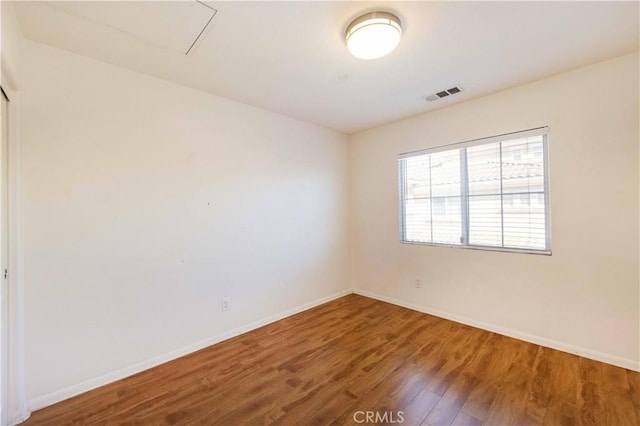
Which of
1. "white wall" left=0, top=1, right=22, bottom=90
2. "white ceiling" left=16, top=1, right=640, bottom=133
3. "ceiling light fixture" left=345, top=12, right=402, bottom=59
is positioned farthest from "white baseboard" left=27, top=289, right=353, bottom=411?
"ceiling light fixture" left=345, top=12, right=402, bottom=59

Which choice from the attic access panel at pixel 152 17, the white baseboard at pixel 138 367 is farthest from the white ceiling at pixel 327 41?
the white baseboard at pixel 138 367

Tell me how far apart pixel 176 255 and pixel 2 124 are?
1399mm

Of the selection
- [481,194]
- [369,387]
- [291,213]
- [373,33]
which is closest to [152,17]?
[373,33]

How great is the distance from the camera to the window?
2629mm

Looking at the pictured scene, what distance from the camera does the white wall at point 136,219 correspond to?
1.88m

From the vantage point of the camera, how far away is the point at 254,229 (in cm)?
306

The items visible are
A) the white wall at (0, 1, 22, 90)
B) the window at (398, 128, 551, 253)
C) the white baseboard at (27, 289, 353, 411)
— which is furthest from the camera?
the window at (398, 128, 551, 253)

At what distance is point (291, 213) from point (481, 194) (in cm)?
223

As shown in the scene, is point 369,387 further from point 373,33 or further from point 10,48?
point 10,48

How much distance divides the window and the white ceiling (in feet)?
2.16

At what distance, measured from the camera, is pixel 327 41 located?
193 cm

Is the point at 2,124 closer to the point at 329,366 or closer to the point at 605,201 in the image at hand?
the point at 329,366

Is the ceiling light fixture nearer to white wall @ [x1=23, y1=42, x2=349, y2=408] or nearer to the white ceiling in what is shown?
the white ceiling

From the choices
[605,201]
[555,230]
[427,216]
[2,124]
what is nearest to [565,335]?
[555,230]
